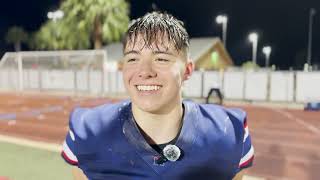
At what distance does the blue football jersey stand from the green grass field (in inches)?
199

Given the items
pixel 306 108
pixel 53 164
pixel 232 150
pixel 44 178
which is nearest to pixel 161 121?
pixel 232 150

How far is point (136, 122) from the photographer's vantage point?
5.90ft

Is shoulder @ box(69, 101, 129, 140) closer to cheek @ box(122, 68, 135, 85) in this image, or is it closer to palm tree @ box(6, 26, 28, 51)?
cheek @ box(122, 68, 135, 85)

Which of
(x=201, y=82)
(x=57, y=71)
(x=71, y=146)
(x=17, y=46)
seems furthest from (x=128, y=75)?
(x=17, y=46)

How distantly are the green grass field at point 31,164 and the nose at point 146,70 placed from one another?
5.31 meters

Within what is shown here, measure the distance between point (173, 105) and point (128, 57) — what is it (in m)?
0.29

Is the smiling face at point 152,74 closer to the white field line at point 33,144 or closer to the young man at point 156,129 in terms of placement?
the young man at point 156,129

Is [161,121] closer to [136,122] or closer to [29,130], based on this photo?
[136,122]

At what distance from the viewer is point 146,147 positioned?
1.72 meters

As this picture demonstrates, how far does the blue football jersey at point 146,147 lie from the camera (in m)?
1.72

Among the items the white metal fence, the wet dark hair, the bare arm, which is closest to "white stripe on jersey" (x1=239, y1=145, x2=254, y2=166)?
the wet dark hair

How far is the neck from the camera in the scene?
177 cm

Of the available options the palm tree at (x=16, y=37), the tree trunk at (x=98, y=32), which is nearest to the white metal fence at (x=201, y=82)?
the tree trunk at (x=98, y=32)

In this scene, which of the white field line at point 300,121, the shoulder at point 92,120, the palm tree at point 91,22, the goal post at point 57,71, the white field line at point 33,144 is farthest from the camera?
the palm tree at point 91,22
